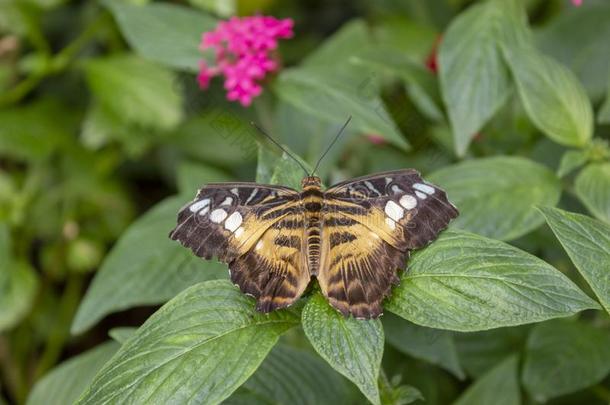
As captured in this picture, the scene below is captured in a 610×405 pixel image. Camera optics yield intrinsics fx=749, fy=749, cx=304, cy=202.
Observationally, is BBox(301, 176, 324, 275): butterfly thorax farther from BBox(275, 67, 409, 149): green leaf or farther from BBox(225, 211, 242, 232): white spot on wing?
BBox(275, 67, 409, 149): green leaf

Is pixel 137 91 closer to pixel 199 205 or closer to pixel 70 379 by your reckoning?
pixel 70 379

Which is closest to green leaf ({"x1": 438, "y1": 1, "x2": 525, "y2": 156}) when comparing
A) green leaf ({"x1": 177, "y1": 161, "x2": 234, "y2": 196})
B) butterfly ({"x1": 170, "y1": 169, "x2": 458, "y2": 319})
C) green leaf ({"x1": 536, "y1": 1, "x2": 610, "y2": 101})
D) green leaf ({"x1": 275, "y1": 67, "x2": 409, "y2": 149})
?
green leaf ({"x1": 275, "y1": 67, "x2": 409, "y2": 149})

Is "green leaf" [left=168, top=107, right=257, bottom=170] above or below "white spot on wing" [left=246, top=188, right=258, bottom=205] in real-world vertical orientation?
below

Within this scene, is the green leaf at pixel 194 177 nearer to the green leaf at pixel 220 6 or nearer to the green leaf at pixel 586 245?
the green leaf at pixel 220 6

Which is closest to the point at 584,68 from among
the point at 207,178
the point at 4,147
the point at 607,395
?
the point at 607,395

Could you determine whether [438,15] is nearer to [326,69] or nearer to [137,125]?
[326,69]

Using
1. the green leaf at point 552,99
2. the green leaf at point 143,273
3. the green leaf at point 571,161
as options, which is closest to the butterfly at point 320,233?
the green leaf at point 143,273
